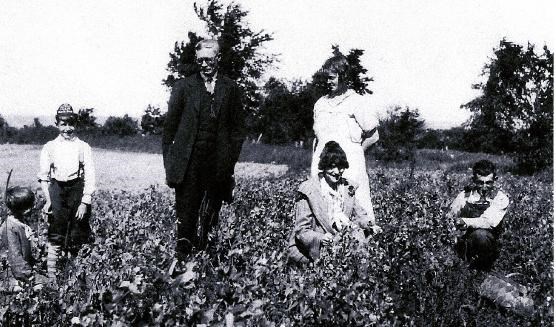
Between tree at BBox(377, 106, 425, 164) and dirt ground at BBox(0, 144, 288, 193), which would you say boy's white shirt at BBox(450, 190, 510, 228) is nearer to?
dirt ground at BBox(0, 144, 288, 193)

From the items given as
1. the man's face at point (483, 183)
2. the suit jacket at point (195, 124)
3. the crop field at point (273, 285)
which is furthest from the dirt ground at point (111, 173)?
the crop field at point (273, 285)

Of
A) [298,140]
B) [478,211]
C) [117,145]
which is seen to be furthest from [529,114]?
Answer: [478,211]

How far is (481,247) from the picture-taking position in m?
4.97

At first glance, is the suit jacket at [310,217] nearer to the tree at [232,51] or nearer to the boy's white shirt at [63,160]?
the boy's white shirt at [63,160]

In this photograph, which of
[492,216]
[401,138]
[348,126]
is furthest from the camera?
[401,138]

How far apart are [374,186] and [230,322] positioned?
8.40 meters

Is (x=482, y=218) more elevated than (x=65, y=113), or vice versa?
(x=65, y=113)

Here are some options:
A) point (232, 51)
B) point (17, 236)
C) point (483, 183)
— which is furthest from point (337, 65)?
point (232, 51)

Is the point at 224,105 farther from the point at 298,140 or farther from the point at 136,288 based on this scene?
the point at 298,140

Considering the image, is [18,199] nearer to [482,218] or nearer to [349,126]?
[349,126]

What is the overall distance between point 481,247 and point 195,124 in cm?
242

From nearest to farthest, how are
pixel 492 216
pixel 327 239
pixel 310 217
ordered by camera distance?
pixel 327 239 → pixel 310 217 → pixel 492 216

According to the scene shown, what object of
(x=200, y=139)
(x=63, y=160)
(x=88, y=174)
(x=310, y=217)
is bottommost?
(x=310, y=217)

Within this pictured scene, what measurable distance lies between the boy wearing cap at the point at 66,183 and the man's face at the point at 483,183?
314cm
